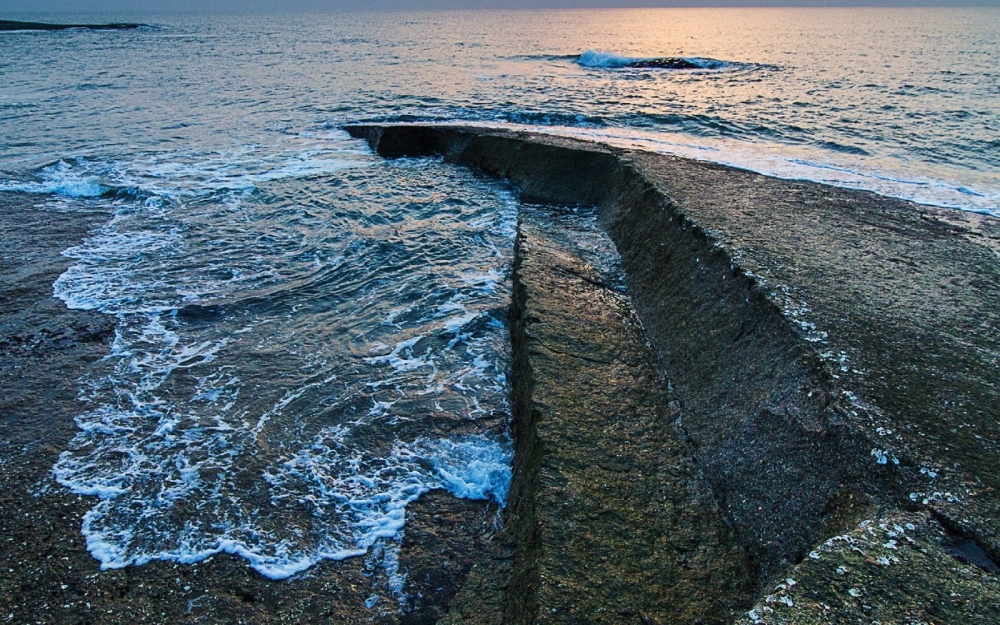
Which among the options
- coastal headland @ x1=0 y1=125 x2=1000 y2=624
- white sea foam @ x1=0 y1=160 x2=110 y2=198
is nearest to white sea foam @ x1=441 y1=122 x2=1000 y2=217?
coastal headland @ x1=0 y1=125 x2=1000 y2=624

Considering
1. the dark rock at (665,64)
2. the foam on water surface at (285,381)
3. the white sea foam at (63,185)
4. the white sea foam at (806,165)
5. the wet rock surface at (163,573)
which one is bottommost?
the wet rock surface at (163,573)

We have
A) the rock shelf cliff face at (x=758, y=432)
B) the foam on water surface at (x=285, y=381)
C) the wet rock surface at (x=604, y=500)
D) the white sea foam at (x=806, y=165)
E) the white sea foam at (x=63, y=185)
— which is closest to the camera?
the rock shelf cliff face at (x=758, y=432)

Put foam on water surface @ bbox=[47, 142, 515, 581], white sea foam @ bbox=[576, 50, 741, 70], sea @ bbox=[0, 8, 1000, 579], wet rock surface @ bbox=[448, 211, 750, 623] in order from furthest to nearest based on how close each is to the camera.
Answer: white sea foam @ bbox=[576, 50, 741, 70], sea @ bbox=[0, 8, 1000, 579], foam on water surface @ bbox=[47, 142, 515, 581], wet rock surface @ bbox=[448, 211, 750, 623]

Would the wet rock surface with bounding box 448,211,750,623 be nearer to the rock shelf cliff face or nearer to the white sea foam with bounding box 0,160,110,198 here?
the rock shelf cliff face

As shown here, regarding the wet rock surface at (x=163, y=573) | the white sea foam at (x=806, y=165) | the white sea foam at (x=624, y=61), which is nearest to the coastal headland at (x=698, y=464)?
the wet rock surface at (x=163, y=573)

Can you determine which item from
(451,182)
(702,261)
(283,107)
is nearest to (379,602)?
(702,261)

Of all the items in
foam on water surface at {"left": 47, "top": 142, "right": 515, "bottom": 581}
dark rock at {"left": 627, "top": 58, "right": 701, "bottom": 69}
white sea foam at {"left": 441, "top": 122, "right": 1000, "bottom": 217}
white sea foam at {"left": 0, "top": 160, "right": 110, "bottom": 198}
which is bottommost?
foam on water surface at {"left": 47, "top": 142, "right": 515, "bottom": 581}

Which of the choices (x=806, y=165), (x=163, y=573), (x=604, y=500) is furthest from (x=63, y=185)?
(x=806, y=165)

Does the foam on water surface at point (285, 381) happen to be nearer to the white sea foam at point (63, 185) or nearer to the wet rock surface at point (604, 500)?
the wet rock surface at point (604, 500)
